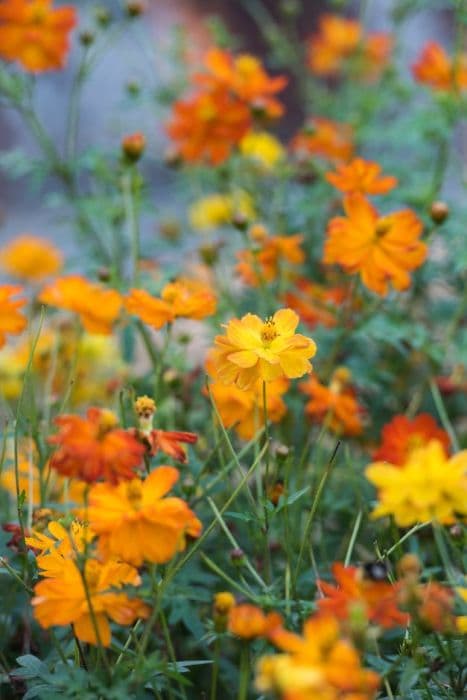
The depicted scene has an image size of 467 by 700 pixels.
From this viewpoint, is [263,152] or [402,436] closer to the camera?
[402,436]

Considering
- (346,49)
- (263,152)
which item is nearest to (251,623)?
(263,152)

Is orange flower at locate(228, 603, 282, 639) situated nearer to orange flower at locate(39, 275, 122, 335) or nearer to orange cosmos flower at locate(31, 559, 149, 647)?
orange cosmos flower at locate(31, 559, 149, 647)

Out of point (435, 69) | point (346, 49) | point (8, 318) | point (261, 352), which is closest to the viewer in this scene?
point (261, 352)

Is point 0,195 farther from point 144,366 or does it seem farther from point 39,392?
point 39,392

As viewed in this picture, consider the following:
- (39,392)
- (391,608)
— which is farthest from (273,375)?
(39,392)

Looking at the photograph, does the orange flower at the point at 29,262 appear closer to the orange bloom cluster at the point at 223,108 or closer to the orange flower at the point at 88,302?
the orange bloom cluster at the point at 223,108

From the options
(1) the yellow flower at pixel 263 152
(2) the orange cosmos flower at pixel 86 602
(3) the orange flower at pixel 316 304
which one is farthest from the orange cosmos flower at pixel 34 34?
(2) the orange cosmos flower at pixel 86 602

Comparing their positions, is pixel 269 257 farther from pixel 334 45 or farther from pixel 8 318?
pixel 334 45
